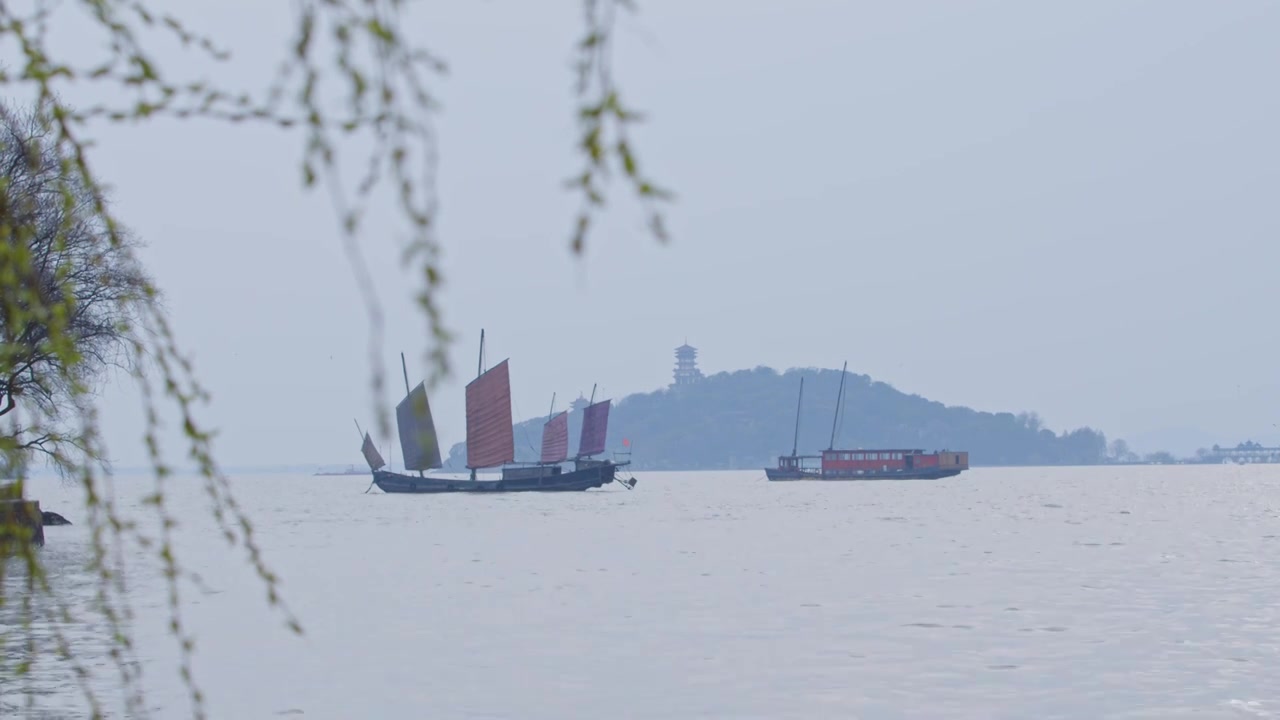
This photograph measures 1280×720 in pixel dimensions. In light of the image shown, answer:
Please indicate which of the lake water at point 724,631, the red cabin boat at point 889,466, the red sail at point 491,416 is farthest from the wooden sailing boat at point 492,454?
the red cabin boat at point 889,466

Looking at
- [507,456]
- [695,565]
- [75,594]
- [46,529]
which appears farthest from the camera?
[507,456]

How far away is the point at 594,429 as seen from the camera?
120125 millimetres

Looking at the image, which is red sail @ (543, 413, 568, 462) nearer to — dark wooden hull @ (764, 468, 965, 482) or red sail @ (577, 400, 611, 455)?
red sail @ (577, 400, 611, 455)

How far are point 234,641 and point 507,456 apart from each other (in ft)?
248

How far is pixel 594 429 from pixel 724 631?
322ft

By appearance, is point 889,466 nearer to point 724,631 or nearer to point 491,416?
point 491,416

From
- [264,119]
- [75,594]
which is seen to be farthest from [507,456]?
[264,119]

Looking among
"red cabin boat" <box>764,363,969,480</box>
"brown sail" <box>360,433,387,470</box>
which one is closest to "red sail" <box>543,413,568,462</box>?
"brown sail" <box>360,433,387,470</box>

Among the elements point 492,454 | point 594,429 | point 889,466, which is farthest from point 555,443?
point 889,466

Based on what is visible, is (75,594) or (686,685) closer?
(686,685)

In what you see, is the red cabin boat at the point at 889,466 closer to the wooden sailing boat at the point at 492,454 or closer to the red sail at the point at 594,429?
the red sail at the point at 594,429

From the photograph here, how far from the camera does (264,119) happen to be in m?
2.69

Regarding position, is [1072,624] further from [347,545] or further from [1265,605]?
[347,545]

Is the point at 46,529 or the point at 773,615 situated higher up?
the point at 773,615
